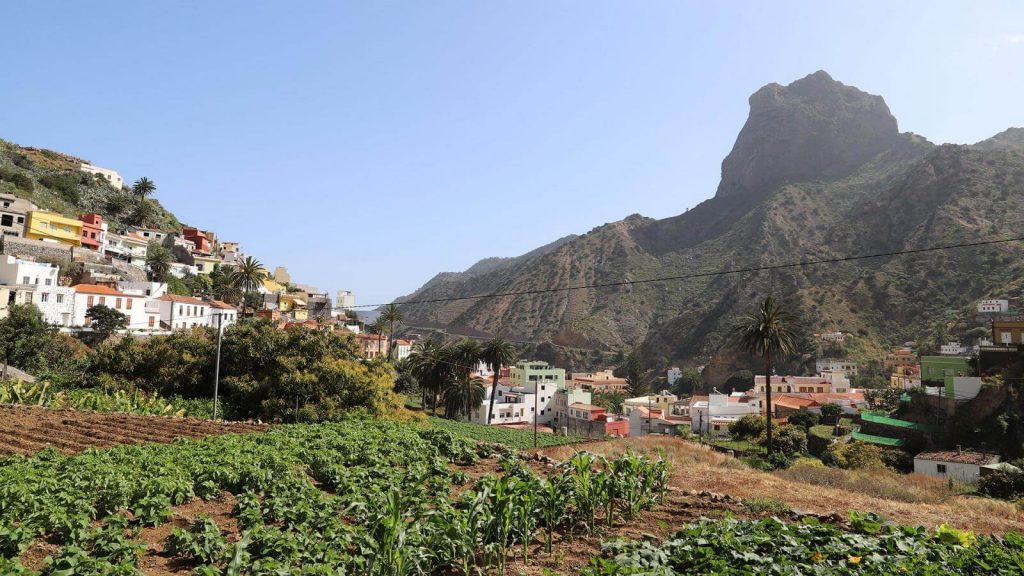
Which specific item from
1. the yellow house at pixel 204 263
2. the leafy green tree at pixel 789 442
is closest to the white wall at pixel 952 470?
the leafy green tree at pixel 789 442

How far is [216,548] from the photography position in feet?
25.3

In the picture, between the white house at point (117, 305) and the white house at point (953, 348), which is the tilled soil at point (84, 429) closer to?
the white house at point (117, 305)

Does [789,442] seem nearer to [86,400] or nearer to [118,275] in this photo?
[86,400]

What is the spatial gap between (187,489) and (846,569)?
433 inches

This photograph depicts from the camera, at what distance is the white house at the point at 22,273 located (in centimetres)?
4925

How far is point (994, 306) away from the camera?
8600cm

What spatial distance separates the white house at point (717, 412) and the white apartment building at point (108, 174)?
111 meters

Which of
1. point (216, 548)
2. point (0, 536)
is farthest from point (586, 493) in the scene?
point (0, 536)

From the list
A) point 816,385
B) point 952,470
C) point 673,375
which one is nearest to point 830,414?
point 816,385

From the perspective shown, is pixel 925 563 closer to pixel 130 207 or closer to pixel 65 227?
pixel 65 227

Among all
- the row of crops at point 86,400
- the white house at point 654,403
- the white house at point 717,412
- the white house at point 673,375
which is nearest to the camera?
the row of crops at point 86,400

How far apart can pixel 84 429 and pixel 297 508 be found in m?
15.7

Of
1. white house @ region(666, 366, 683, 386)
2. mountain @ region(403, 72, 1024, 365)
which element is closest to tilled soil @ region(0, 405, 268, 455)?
mountain @ region(403, 72, 1024, 365)

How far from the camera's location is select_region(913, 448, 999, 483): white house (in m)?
36.5
